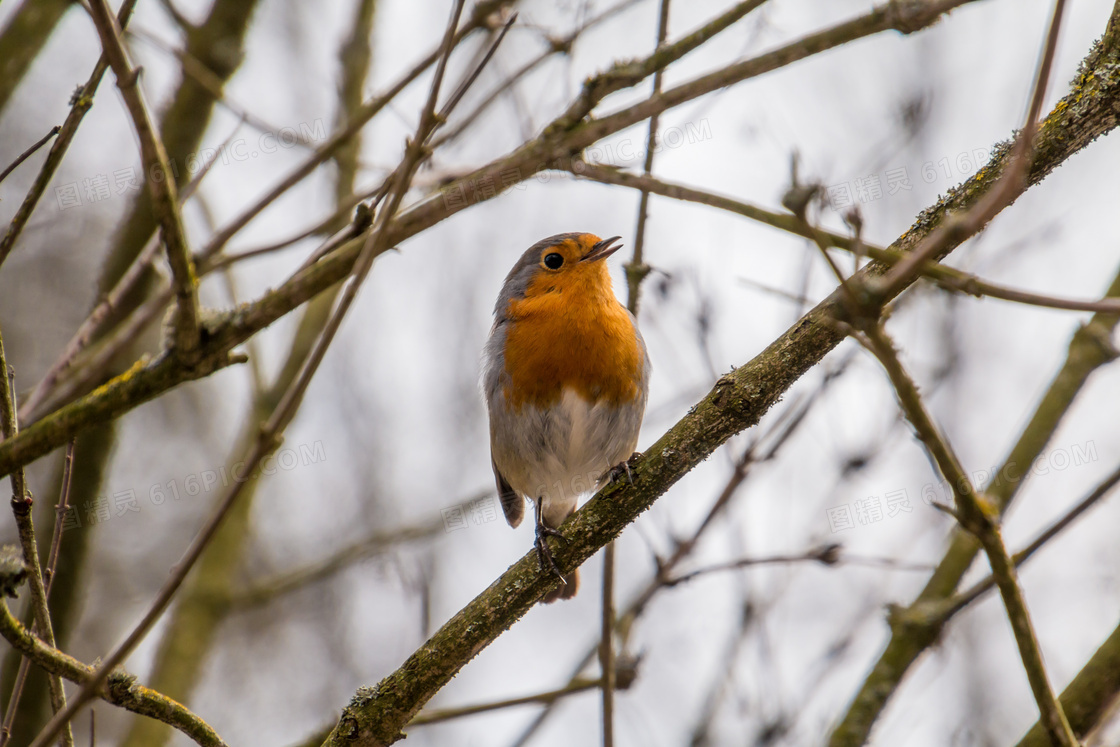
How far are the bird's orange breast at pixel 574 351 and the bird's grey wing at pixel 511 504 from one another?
3.40 ft

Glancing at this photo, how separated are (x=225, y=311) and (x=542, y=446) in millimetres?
2682

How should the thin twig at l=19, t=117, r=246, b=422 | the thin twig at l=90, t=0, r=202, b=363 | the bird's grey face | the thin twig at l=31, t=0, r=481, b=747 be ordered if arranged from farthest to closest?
the bird's grey face < the thin twig at l=19, t=117, r=246, b=422 < the thin twig at l=31, t=0, r=481, b=747 < the thin twig at l=90, t=0, r=202, b=363

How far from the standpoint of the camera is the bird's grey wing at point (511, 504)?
17.5ft

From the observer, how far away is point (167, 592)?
66.9 inches

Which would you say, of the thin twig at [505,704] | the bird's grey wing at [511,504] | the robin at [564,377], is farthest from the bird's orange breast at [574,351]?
the thin twig at [505,704]

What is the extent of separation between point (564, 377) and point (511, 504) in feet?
4.59

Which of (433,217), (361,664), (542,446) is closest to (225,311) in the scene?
(433,217)

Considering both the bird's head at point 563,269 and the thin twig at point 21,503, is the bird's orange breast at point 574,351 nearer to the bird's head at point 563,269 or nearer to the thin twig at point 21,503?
the bird's head at point 563,269

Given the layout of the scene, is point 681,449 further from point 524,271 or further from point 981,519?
point 524,271

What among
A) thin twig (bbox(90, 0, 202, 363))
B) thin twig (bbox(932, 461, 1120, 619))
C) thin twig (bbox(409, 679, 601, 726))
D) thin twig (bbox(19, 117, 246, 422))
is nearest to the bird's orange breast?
thin twig (bbox(409, 679, 601, 726))

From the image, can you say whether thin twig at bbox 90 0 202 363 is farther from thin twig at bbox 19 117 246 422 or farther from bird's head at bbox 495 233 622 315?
bird's head at bbox 495 233 622 315

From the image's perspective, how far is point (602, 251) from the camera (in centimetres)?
472

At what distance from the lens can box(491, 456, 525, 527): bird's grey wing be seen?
5336 mm

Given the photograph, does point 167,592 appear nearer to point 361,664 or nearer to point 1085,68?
point 1085,68
